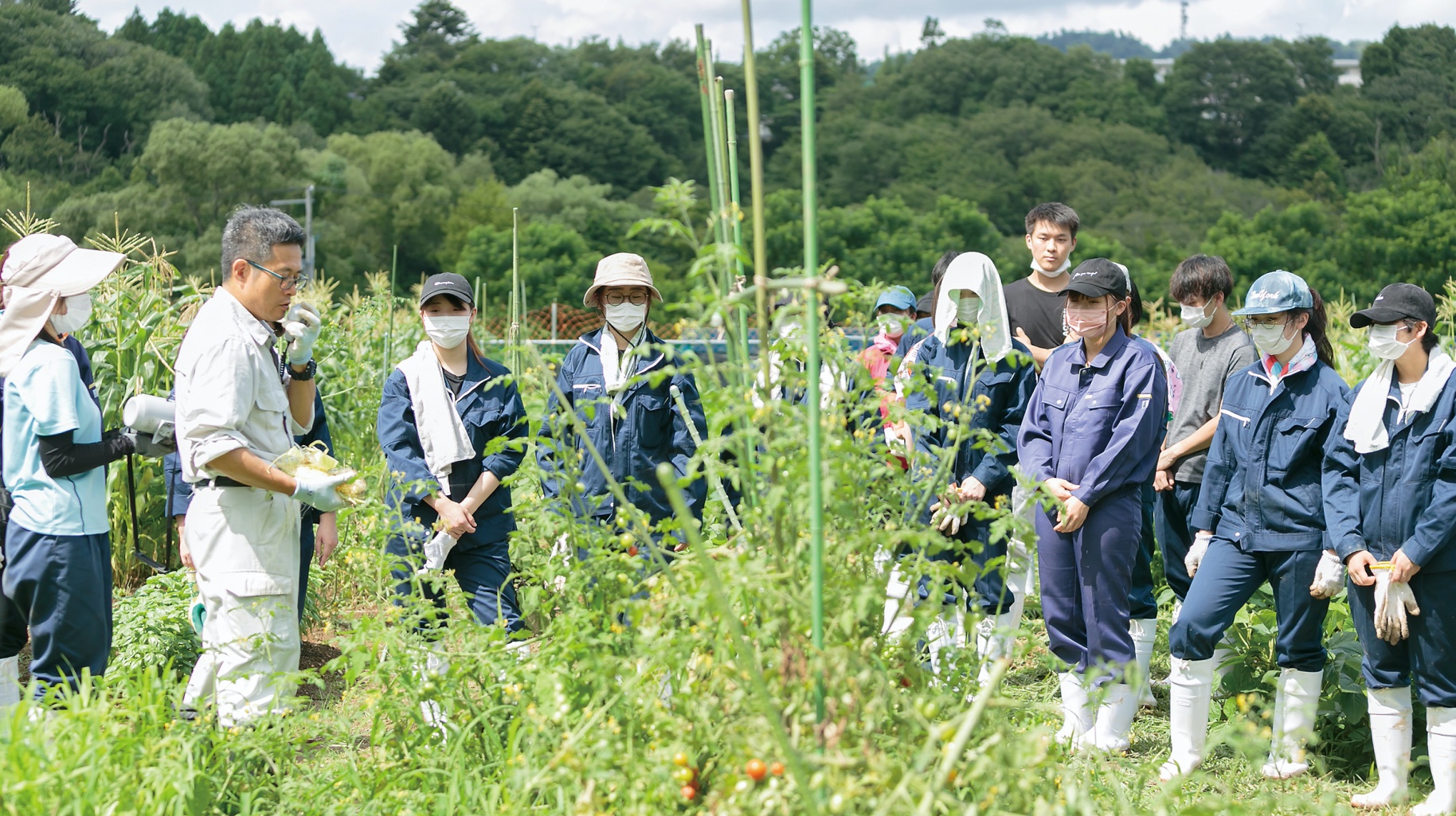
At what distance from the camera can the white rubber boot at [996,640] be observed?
296cm

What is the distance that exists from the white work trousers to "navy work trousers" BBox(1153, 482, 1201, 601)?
3.81 m

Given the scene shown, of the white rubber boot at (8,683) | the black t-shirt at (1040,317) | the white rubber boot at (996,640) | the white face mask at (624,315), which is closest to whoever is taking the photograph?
the white rubber boot at (996,640)

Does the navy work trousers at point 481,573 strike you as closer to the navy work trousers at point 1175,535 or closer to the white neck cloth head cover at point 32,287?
the white neck cloth head cover at point 32,287

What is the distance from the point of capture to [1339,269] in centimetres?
4441

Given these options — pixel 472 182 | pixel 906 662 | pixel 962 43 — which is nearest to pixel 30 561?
pixel 906 662

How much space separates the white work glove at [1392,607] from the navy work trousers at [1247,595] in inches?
11.4

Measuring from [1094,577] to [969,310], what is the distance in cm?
116

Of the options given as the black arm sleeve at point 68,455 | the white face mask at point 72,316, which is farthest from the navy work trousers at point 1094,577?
the white face mask at point 72,316

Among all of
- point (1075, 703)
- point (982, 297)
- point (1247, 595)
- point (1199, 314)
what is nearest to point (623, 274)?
point (982, 297)

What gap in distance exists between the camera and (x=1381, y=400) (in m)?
4.17

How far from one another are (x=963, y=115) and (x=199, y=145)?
50.9 m

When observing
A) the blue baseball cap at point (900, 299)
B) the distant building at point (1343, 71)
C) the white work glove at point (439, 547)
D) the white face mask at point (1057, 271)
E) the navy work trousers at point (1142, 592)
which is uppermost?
the distant building at point (1343, 71)

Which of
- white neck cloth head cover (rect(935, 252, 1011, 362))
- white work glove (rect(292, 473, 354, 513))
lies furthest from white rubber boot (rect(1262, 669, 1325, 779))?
white work glove (rect(292, 473, 354, 513))

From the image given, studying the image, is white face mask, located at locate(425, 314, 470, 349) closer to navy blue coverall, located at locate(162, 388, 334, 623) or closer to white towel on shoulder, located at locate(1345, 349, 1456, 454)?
navy blue coverall, located at locate(162, 388, 334, 623)
